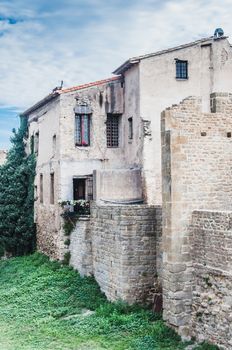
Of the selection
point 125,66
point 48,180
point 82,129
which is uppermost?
point 125,66

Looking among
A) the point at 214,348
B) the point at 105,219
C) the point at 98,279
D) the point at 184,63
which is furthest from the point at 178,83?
the point at 214,348

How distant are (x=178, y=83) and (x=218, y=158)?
28.7 feet

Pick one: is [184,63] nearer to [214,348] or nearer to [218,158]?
[218,158]

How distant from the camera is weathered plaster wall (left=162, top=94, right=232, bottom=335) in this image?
1377cm

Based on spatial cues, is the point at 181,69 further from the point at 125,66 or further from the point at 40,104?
the point at 40,104

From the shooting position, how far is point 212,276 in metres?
12.9

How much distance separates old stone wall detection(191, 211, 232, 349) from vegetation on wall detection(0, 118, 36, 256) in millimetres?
15200

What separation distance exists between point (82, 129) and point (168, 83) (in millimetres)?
4267

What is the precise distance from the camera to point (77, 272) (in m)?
20.4

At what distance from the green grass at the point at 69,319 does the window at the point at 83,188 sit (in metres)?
3.91

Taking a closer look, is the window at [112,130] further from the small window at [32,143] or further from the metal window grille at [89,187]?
the small window at [32,143]

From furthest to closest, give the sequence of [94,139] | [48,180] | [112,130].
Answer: [48,180] < [112,130] < [94,139]

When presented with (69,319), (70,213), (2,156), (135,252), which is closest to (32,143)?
(70,213)

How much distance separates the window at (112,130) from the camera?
24.2 meters
